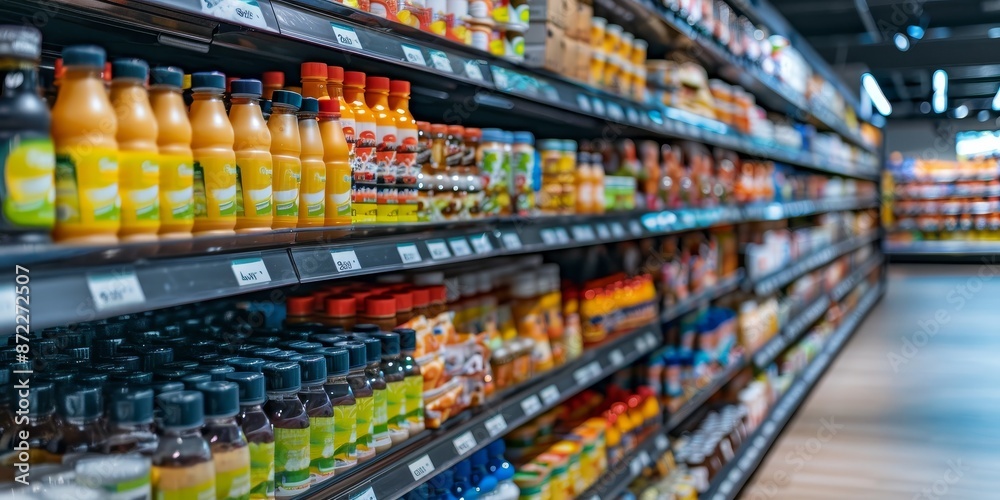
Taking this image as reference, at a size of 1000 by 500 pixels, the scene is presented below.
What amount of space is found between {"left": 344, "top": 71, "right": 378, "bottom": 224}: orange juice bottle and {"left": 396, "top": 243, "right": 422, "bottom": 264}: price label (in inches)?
2.9

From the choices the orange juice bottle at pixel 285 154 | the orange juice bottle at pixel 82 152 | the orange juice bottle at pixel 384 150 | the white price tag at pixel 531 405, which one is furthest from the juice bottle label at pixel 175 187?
the white price tag at pixel 531 405

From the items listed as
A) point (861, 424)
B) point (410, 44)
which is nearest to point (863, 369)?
point (861, 424)

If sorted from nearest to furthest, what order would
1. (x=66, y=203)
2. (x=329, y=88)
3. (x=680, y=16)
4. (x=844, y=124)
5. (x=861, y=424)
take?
1. (x=66, y=203)
2. (x=329, y=88)
3. (x=680, y=16)
4. (x=861, y=424)
5. (x=844, y=124)

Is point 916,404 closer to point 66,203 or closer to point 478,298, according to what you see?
point 478,298

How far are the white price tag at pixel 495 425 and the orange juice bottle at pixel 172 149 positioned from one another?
41.2 inches

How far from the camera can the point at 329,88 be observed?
1660 millimetres

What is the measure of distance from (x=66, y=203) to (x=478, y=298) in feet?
4.72

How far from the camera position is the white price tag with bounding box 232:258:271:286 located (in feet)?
4.09

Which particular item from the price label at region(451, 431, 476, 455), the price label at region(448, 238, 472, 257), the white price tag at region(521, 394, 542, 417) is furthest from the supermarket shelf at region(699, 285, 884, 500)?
the price label at region(448, 238, 472, 257)

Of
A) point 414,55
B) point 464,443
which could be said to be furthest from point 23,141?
point 464,443

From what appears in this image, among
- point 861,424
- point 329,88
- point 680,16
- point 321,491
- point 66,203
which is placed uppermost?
point 680,16

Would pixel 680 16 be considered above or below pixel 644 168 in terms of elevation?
above

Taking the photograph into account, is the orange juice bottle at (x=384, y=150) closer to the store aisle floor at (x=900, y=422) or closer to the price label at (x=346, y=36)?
the price label at (x=346, y=36)

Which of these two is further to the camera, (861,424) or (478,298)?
(861,424)
